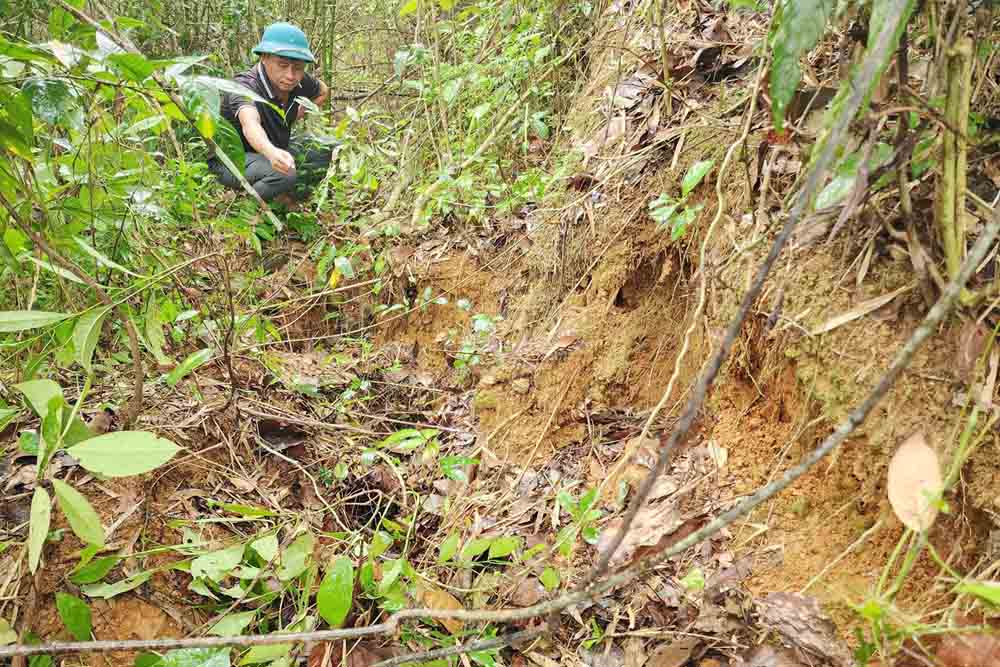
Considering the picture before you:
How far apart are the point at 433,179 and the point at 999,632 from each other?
308 cm

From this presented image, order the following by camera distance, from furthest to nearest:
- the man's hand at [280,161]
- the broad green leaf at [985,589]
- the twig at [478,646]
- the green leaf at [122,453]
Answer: the man's hand at [280,161], the green leaf at [122,453], the twig at [478,646], the broad green leaf at [985,589]

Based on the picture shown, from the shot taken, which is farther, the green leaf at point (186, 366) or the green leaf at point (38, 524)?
the green leaf at point (186, 366)

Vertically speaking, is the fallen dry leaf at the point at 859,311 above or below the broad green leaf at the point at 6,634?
above

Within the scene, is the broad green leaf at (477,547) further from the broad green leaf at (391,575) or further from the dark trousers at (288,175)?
the dark trousers at (288,175)

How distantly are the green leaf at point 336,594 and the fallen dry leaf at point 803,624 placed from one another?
3.02 feet

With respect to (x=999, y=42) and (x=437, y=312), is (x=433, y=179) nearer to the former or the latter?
(x=437, y=312)

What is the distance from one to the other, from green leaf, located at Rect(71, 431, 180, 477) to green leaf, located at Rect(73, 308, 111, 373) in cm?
25

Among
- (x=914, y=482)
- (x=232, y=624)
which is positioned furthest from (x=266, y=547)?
(x=914, y=482)

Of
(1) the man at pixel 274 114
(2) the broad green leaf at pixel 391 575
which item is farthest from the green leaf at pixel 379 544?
(1) the man at pixel 274 114

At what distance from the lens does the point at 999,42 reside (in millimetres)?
1347

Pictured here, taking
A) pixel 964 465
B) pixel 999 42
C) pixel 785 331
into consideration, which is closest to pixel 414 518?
pixel 785 331

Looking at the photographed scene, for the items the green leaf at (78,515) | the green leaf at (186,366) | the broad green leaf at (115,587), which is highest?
the green leaf at (78,515)

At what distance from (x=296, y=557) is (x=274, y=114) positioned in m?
3.59

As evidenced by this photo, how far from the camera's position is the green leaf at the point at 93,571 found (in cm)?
163
